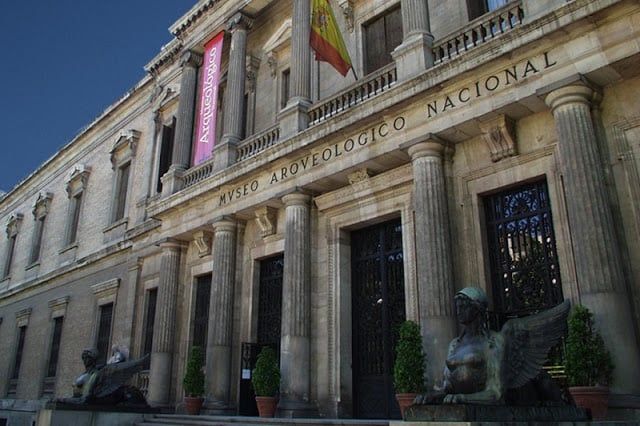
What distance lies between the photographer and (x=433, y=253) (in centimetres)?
1009

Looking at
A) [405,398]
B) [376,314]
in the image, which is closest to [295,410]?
[376,314]

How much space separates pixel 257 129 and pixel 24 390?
57.4 feet

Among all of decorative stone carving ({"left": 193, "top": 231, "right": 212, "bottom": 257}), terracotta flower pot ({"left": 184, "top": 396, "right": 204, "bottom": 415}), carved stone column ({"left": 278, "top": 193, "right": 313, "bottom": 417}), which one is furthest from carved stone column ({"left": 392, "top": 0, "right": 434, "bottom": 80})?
terracotta flower pot ({"left": 184, "top": 396, "right": 204, "bottom": 415})

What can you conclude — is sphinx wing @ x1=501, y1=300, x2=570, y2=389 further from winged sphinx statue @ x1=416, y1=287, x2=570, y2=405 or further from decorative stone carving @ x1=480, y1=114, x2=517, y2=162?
decorative stone carving @ x1=480, y1=114, x2=517, y2=162

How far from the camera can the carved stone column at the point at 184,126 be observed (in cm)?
1750

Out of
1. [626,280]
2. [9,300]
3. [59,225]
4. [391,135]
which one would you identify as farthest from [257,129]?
[9,300]

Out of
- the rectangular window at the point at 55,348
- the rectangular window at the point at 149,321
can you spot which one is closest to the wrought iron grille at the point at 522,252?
the rectangular window at the point at 149,321

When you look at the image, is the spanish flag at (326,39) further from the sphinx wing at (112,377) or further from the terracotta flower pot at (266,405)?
the sphinx wing at (112,377)

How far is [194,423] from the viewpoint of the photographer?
1155 centimetres

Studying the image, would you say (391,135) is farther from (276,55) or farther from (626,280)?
(276,55)

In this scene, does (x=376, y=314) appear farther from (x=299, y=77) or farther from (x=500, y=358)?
(x=500, y=358)

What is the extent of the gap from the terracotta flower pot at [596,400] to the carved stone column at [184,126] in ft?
42.2

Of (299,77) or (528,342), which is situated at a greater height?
(299,77)

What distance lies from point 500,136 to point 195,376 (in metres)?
8.93
